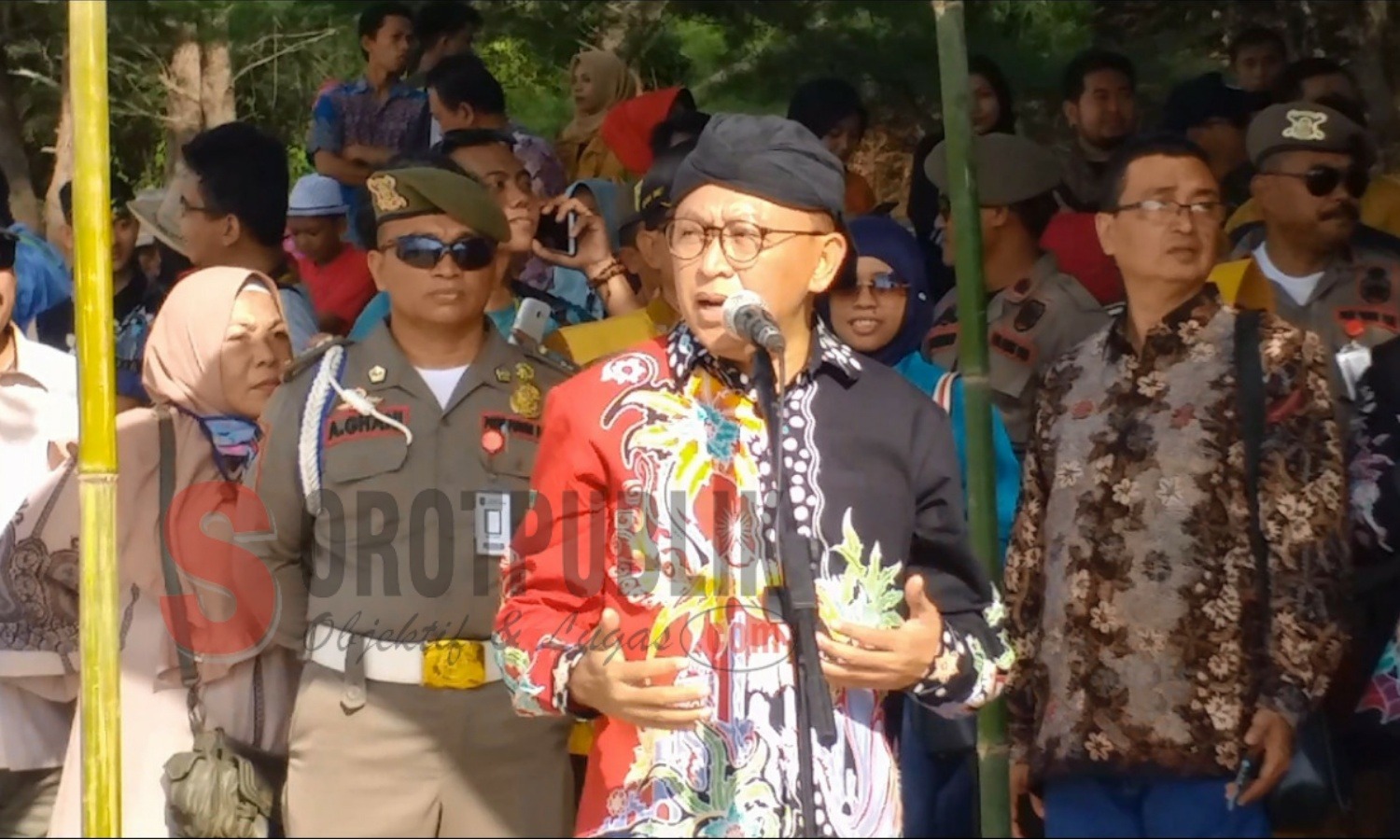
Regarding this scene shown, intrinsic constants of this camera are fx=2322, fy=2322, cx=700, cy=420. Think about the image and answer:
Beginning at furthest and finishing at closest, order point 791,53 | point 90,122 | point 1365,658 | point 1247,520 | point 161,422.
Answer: point 791,53, point 161,422, point 1365,658, point 1247,520, point 90,122

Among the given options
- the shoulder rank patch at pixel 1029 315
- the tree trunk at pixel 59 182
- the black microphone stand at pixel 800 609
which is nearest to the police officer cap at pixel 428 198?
the shoulder rank patch at pixel 1029 315

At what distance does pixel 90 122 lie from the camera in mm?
3611

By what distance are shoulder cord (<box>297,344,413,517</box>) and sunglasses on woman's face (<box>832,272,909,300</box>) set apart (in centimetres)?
107

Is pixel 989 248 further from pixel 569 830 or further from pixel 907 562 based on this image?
pixel 907 562

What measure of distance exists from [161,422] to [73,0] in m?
1.37

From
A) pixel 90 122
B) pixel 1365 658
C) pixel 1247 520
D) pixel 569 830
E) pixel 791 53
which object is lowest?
pixel 569 830

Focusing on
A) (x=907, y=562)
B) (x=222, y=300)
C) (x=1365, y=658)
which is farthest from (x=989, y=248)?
(x=907, y=562)

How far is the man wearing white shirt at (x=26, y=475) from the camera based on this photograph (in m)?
5.00

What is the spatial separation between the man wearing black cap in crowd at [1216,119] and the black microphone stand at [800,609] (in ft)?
9.44

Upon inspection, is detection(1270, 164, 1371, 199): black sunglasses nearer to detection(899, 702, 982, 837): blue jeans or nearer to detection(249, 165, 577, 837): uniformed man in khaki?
detection(899, 702, 982, 837): blue jeans

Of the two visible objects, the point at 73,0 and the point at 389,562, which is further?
the point at 389,562

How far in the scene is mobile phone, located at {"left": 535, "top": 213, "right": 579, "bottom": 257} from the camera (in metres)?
5.61

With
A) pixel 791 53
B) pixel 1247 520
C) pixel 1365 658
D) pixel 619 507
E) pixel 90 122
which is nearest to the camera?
pixel 619 507

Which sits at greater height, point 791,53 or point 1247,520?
point 791,53
